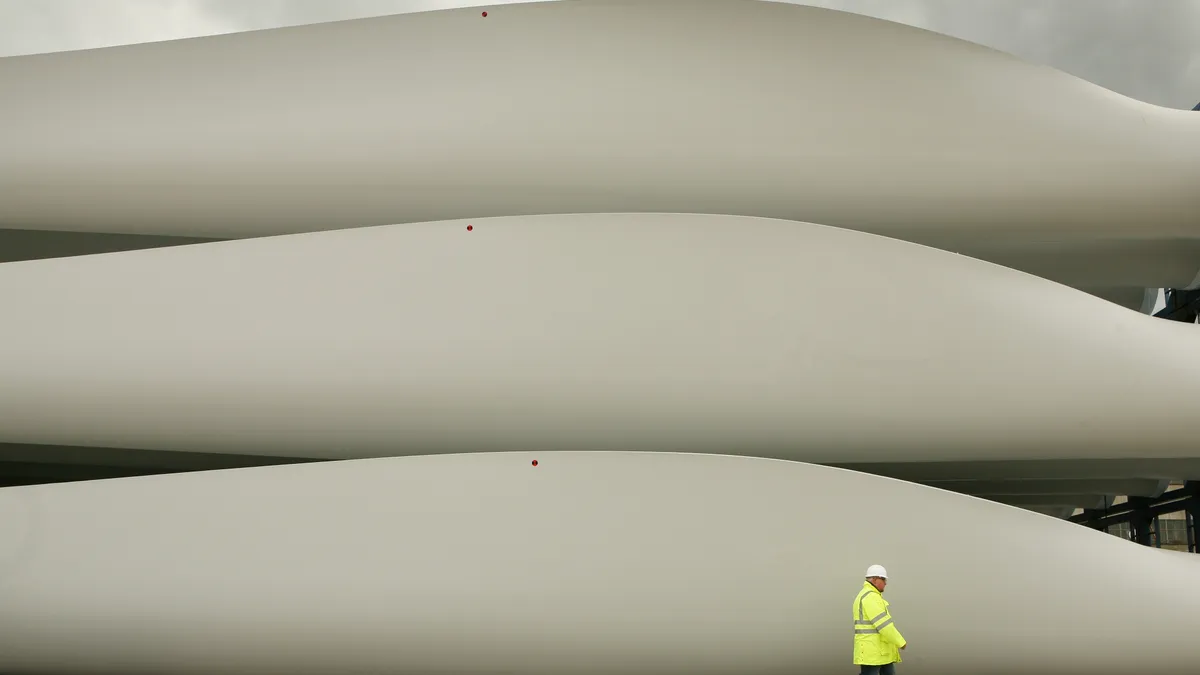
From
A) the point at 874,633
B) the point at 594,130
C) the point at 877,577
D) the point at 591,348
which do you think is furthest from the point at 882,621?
the point at 594,130

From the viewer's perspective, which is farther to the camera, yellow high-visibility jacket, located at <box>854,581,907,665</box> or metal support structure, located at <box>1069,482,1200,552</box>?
metal support structure, located at <box>1069,482,1200,552</box>

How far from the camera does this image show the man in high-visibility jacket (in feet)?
13.8

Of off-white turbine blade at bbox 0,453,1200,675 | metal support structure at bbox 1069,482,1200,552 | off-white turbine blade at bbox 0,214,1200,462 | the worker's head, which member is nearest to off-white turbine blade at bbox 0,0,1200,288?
off-white turbine blade at bbox 0,214,1200,462

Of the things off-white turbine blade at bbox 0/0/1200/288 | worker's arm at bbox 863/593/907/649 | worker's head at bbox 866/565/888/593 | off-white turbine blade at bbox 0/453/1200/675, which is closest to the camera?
worker's arm at bbox 863/593/907/649

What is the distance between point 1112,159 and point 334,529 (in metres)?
5.28

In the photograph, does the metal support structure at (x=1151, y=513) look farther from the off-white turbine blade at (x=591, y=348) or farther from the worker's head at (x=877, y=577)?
the worker's head at (x=877, y=577)

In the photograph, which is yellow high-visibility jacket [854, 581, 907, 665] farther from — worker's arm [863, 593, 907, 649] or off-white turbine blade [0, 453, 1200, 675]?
off-white turbine blade [0, 453, 1200, 675]

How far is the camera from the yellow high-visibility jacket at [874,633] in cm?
420

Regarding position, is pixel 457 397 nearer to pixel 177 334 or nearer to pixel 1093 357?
pixel 177 334

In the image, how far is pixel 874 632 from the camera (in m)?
4.28

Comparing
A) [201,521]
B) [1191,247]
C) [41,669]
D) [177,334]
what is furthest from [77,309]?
[1191,247]

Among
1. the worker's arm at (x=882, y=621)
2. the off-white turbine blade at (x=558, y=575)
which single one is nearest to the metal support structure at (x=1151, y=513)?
the off-white turbine blade at (x=558, y=575)

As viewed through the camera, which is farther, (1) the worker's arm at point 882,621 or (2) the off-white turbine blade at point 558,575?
(2) the off-white turbine blade at point 558,575

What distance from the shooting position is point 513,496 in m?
4.75
